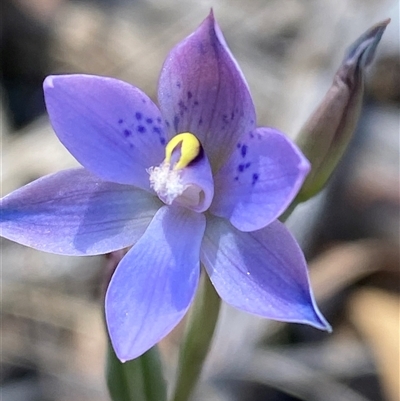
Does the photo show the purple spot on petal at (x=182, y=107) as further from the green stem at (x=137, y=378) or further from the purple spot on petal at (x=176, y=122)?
the green stem at (x=137, y=378)

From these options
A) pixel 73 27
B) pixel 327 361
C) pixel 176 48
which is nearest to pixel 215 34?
pixel 176 48

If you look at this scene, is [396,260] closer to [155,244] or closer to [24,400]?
[24,400]

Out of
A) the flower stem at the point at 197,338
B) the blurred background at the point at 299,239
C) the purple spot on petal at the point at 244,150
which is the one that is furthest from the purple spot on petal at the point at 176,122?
the blurred background at the point at 299,239

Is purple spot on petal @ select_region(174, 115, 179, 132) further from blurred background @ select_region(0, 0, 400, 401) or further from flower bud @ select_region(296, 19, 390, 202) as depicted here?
blurred background @ select_region(0, 0, 400, 401)

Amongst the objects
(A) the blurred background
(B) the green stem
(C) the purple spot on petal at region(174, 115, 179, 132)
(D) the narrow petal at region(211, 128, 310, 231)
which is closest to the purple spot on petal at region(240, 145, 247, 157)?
(D) the narrow petal at region(211, 128, 310, 231)

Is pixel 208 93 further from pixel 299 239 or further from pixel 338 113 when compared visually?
pixel 299 239
